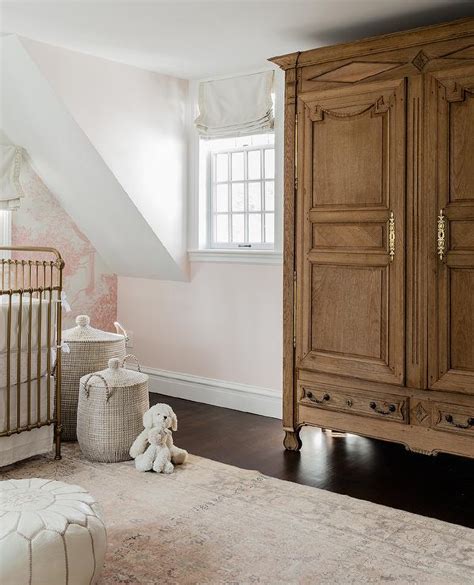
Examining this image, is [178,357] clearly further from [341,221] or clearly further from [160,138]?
[341,221]

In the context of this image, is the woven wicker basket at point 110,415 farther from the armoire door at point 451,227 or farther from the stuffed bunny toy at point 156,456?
the armoire door at point 451,227

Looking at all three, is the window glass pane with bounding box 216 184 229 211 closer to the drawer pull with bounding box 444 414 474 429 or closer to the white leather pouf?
the drawer pull with bounding box 444 414 474 429

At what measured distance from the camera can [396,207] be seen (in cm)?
318

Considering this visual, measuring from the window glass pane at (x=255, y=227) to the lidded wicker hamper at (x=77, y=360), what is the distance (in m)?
1.21

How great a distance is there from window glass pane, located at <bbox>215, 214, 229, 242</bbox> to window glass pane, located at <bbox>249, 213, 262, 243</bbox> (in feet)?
0.73

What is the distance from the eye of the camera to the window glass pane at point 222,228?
4785mm

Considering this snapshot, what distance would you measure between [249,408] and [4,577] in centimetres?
273

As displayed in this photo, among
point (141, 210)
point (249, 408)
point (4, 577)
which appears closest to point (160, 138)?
point (141, 210)

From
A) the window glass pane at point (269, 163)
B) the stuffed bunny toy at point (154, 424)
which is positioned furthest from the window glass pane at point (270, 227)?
the stuffed bunny toy at point (154, 424)

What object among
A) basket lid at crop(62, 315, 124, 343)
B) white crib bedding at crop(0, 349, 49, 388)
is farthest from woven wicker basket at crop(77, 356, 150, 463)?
basket lid at crop(62, 315, 124, 343)

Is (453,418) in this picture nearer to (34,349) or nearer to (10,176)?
(34,349)

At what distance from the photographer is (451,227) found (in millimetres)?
3029

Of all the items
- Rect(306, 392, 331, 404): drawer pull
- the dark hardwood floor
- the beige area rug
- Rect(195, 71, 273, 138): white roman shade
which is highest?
Rect(195, 71, 273, 138): white roman shade

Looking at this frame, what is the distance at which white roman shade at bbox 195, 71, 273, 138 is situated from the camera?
14.2ft
